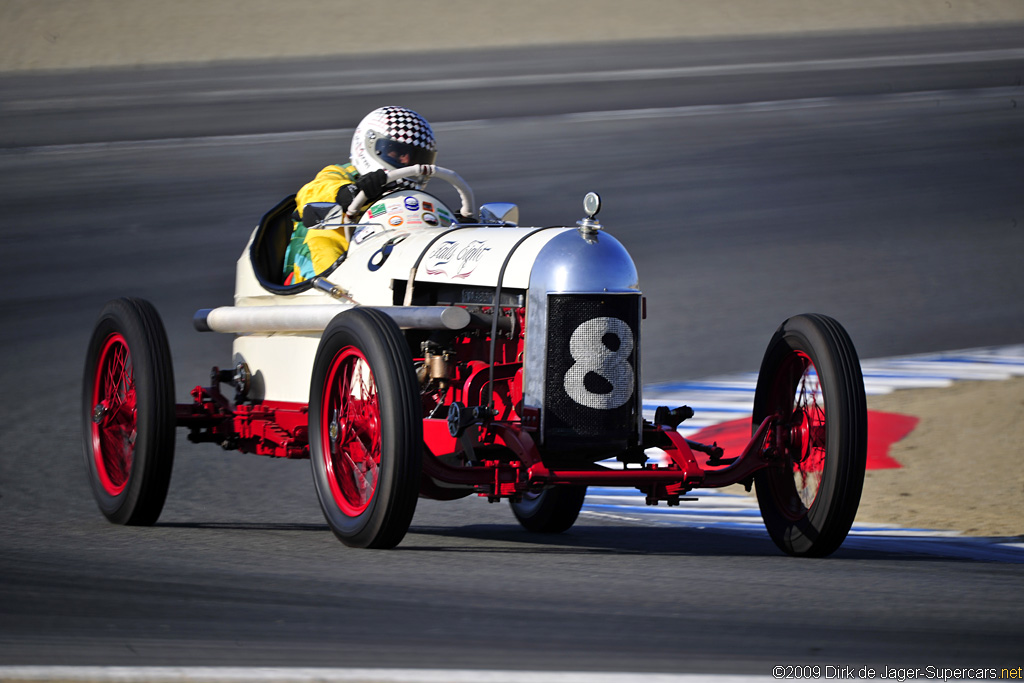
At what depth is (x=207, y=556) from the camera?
22.2 feet

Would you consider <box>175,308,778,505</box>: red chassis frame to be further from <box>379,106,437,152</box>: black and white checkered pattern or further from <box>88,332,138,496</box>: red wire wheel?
<box>379,106,437,152</box>: black and white checkered pattern

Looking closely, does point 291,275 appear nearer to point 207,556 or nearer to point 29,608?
point 207,556

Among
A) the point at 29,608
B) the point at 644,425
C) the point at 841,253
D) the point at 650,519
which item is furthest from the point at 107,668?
the point at 841,253

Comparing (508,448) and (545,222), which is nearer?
(508,448)

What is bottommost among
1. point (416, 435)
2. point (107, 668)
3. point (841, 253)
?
point (107, 668)

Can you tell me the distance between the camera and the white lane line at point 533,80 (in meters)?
30.2

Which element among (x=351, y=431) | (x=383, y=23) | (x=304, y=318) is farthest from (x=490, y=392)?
(x=383, y=23)

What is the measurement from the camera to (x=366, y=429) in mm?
6949

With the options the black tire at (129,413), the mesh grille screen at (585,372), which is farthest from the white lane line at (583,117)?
the mesh grille screen at (585,372)

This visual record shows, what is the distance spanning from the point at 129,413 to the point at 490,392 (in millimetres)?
2258

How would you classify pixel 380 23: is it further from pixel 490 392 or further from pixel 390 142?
pixel 490 392

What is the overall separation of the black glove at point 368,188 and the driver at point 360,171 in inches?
2.4

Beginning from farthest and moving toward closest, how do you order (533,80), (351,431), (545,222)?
(533,80) → (545,222) → (351,431)

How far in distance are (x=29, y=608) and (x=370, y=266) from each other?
9.12 feet
